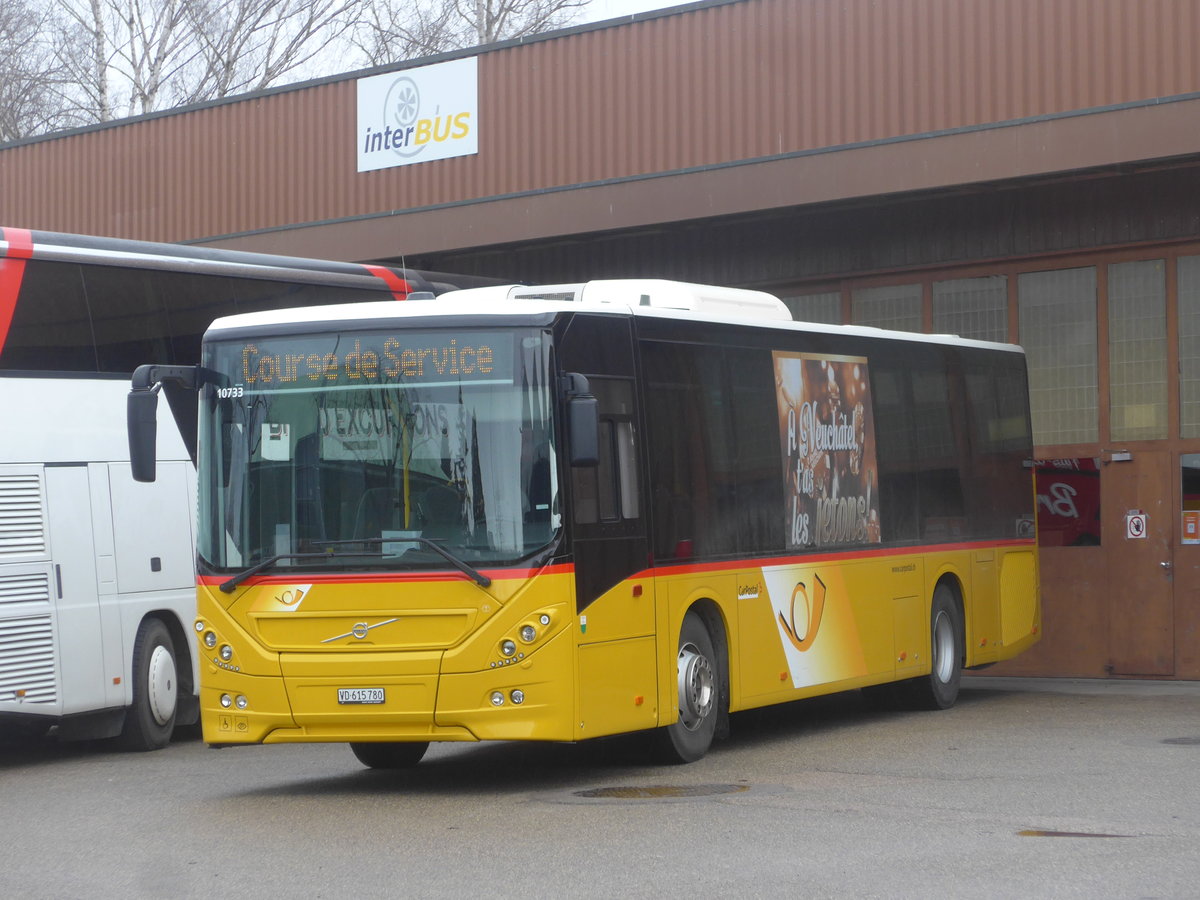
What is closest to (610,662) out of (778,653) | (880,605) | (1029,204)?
(778,653)

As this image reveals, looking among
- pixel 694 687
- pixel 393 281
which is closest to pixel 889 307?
pixel 393 281

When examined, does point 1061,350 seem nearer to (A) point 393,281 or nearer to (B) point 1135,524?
(B) point 1135,524

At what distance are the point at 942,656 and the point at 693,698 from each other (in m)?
4.90

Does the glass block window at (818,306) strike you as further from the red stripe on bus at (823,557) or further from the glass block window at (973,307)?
the red stripe on bus at (823,557)

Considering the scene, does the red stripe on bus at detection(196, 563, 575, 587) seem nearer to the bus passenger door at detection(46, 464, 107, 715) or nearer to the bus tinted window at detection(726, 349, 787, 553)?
the bus tinted window at detection(726, 349, 787, 553)

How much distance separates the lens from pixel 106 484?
1429cm

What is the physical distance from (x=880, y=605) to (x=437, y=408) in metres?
5.36

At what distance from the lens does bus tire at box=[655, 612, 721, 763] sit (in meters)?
11.8

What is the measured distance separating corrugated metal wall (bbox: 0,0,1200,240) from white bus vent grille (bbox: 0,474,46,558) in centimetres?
869

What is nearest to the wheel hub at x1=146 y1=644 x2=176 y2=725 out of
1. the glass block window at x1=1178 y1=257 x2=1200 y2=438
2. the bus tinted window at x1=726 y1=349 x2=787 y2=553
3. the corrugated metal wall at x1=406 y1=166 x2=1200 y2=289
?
the bus tinted window at x1=726 y1=349 x2=787 y2=553

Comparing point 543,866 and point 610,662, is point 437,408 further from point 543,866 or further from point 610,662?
point 543,866

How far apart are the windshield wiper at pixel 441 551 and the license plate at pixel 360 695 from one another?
85 cm

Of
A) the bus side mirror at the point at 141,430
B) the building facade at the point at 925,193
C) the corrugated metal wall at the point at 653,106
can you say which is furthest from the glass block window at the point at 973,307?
the bus side mirror at the point at 141,430

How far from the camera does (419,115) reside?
22.1 metres
